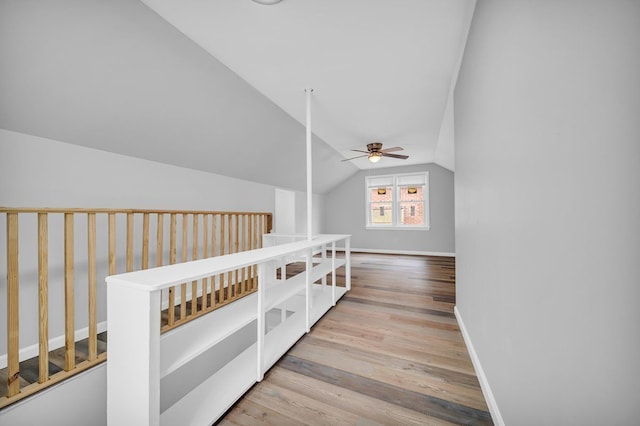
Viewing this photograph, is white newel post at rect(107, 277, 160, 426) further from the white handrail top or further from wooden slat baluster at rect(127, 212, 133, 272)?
wooden slat baluster at rect(127, 212, 133, 272)

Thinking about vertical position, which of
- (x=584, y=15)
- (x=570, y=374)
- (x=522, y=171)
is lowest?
(x=570, y=374)

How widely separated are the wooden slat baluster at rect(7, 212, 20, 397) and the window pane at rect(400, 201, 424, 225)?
7.10 m

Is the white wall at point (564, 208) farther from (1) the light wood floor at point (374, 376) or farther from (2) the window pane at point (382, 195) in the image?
(2) the window pane at point (382, 195)

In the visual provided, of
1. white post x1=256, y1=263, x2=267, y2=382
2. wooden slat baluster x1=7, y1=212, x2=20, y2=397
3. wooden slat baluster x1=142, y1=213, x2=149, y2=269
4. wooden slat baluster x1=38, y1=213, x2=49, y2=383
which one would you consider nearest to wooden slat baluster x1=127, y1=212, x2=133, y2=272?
wooden slat baluster x1=142, y1=213, x2=149, y2=269

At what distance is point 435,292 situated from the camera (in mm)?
3463

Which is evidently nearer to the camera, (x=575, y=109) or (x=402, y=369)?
(x=575, y=109)

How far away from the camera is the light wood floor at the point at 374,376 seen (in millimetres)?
1377

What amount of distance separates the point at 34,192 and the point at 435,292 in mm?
4630

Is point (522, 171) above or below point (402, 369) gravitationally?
above

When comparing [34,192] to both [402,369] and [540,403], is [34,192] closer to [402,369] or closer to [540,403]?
A: [402,369]

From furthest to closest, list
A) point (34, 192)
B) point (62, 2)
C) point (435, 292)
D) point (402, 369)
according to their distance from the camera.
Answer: point (435, 292) < point (34, 192) < point (402, 369) < point (62, 2)

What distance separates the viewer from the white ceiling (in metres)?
1.63

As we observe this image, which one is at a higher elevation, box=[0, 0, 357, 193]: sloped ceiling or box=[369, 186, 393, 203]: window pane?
box=[0, 0, 357, 193]: sloped ceiling

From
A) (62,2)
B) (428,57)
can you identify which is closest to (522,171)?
(428,57)
